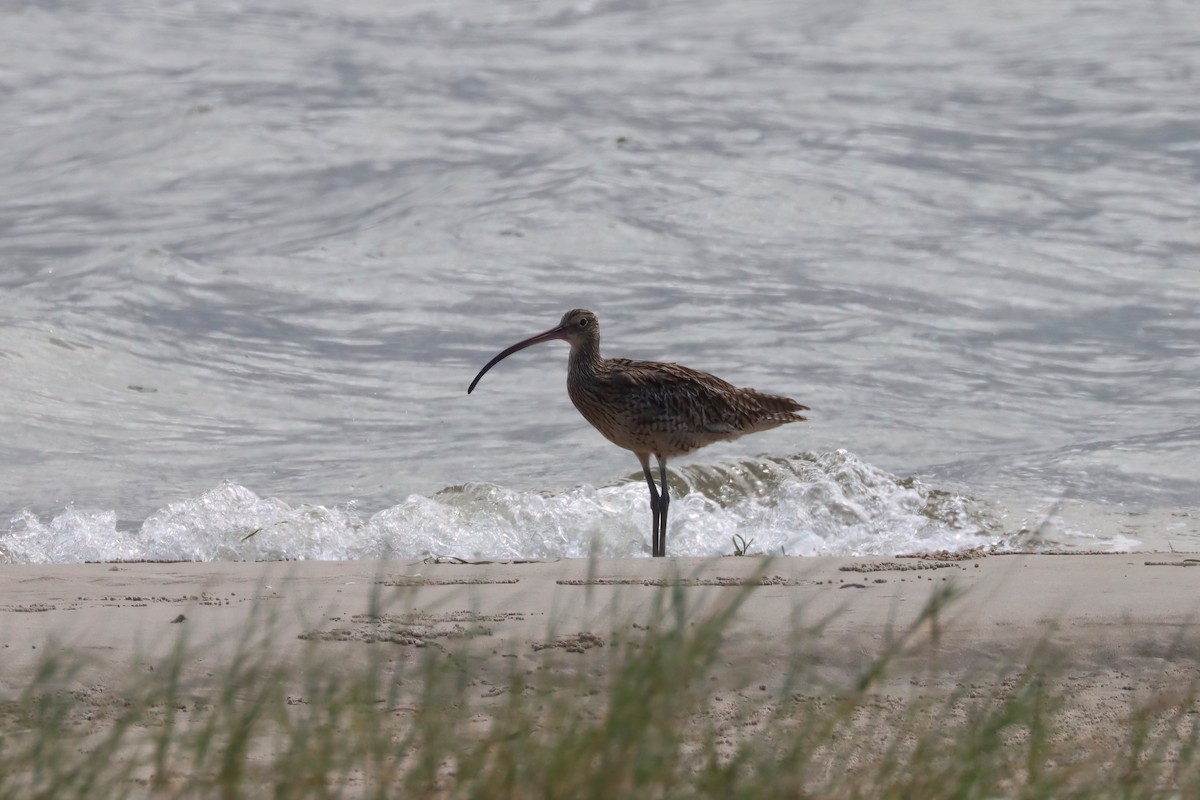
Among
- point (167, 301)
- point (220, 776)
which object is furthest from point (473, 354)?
point (220, 776)

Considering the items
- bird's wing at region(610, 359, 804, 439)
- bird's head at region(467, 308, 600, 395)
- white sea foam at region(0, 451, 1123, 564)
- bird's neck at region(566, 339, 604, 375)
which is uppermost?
bird's head at region(467, 308, 600, 395)

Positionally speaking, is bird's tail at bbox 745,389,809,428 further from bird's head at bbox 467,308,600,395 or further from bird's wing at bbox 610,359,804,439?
bird's head at bbox 467,308,600,395

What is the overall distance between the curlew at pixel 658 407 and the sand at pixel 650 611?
2.19 meters

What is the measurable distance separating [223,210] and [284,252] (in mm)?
1703

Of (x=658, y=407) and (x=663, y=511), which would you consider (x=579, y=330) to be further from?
(x=663, y=511)

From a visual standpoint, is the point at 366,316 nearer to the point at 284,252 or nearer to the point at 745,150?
the point at 284,252

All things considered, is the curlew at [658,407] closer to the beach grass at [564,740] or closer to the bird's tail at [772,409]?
the bird's tail at [772,409]

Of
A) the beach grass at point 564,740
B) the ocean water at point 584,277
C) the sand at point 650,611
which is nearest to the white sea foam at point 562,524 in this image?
the ocean water at point 584,277

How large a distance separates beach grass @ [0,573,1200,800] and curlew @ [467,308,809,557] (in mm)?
4396

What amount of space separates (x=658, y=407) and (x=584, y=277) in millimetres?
7721

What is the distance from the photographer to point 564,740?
308 centimetres

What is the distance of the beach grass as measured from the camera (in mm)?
3064

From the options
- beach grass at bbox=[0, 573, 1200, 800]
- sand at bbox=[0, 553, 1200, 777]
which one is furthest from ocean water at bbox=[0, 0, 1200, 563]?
beach grass at bbox=[0, 573, 1200, 800]

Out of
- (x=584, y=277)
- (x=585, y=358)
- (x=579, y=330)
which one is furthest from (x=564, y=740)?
(x=584, y=277)
